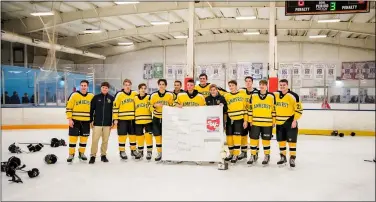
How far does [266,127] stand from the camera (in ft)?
18.6

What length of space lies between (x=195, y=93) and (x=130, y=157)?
5.83ft

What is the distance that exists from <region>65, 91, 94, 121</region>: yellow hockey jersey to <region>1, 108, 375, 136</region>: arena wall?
6868mm

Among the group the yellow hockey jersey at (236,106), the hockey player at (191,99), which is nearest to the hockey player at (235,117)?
the yellow hockey jersey at (236,106)

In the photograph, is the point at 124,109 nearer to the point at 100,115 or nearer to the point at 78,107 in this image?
the point at 100,115

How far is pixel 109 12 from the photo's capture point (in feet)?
45.0

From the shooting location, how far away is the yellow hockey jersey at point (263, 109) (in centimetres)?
562

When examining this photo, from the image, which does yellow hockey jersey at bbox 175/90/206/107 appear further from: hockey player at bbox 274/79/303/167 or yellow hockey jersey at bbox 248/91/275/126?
hockey player at bbox 274/79/303/167

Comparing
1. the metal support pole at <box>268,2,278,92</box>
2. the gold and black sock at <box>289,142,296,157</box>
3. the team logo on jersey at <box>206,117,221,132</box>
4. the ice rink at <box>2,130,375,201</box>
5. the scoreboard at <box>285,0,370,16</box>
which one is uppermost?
the scoreboard at <box>285,0,370,16</box>

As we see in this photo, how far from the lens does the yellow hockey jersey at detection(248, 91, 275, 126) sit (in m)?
5.62

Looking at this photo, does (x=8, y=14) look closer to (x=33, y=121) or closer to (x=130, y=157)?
(x=33, y=121)

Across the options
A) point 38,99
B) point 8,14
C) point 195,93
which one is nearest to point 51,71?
point 38,99

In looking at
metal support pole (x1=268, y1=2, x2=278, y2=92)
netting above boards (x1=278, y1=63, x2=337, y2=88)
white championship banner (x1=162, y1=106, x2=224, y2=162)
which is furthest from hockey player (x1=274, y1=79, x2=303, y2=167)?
netting above boards (x1=278, y1=63, x2=337, y2=88)

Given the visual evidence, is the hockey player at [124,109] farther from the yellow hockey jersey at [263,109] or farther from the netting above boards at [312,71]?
the netting above boards at [312,71]

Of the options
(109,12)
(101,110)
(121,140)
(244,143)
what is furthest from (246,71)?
(101,110)
